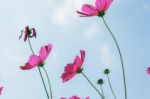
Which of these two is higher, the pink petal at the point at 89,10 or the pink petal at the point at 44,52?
the pink petal at the point at 89,10

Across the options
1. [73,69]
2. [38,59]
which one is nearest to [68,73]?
[73,69]

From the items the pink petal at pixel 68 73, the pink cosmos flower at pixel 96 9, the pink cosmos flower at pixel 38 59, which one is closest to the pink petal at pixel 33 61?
the pink cosmos flower at pixel 38 59

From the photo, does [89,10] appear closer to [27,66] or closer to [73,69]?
[73,69]

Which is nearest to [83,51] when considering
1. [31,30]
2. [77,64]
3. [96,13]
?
[77,64]

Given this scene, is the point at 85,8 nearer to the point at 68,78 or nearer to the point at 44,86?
the point at 68,78

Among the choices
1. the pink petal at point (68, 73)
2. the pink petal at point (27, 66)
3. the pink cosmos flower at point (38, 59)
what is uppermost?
the pink cosmos flower at point (38, 59)

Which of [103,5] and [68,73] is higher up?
[103,5]

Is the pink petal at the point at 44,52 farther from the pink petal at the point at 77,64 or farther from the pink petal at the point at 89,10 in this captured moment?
the pink petal at the point at 89,10
